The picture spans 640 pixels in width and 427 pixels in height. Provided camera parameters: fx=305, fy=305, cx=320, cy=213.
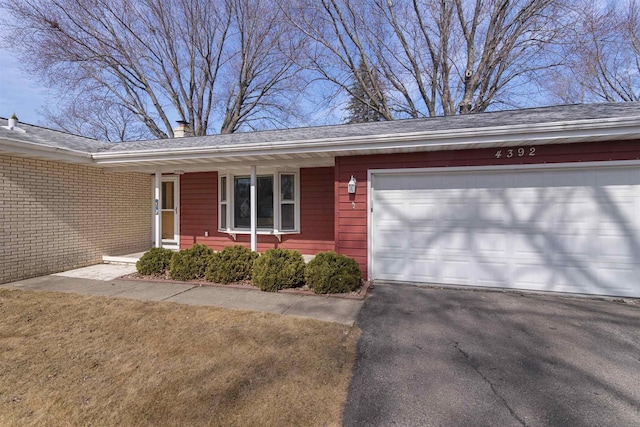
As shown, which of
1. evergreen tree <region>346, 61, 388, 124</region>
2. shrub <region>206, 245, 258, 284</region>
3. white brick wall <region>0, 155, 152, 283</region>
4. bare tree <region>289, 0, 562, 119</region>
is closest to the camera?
shrub <region>206, 245, 258, 284</region>

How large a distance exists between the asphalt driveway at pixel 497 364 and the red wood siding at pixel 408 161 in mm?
1587

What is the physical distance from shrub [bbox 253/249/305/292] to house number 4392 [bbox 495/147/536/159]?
3850mm

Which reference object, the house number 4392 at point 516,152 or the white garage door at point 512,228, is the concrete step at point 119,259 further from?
the house number 4392 at point 516,152

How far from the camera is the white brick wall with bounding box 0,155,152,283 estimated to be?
5777 millimetres

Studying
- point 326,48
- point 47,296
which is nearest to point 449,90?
point 326,48

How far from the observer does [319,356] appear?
294 cm

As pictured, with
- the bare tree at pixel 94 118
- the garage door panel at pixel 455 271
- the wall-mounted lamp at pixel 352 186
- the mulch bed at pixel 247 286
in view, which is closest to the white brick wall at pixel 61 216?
the mulch bed at pixel 247 286

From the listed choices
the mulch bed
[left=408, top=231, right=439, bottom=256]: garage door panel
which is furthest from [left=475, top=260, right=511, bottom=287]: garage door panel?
the mulch bed

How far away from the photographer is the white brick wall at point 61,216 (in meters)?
5.78

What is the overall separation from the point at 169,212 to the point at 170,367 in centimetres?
729

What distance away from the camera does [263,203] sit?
26.6 ft

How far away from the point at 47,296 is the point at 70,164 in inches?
131

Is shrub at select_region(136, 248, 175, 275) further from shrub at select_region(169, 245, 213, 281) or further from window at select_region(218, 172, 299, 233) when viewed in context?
window at select_region(218, 172, 299, 233)

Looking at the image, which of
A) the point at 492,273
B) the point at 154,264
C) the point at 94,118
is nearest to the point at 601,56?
the point at 492,273
